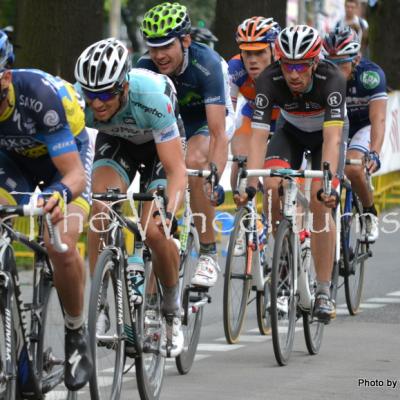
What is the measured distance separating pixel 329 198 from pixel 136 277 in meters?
1.99

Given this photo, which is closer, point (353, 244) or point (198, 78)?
point (198, 78)

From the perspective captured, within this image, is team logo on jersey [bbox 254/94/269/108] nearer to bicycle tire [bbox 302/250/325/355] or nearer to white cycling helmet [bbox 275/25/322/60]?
white cycling helmet [bbox 275/25/322/60]

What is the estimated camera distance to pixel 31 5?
14.5 meters

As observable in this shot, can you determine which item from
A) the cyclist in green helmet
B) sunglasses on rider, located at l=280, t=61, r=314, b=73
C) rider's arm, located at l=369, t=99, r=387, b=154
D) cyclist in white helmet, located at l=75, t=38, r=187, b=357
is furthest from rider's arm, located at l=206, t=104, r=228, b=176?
rider's arm, located at l=369, t=99, r=387, b=154

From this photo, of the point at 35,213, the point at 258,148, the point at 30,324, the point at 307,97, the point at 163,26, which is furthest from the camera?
the point at 307,97

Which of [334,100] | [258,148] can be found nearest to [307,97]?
[334,100]

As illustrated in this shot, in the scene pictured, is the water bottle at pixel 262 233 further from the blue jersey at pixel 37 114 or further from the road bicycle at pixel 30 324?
the blue jersey at pixel 37 114

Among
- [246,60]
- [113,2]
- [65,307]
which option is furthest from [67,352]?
[113,2]

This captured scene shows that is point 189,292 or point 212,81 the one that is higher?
point 212,81

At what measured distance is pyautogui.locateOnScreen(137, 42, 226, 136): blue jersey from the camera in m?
9.83

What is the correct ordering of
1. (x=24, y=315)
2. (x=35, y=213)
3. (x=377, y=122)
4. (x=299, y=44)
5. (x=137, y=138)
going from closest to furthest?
(x=35, y=213) < (x=24, y=315) < (x=137, y=138) < (x=299, y=44) < (x=377, y=122)

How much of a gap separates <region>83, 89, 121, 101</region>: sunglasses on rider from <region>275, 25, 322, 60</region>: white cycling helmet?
2.40 metres

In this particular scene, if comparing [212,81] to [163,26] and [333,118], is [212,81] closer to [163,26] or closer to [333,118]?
[163,26]

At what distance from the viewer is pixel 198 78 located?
32.4ft
